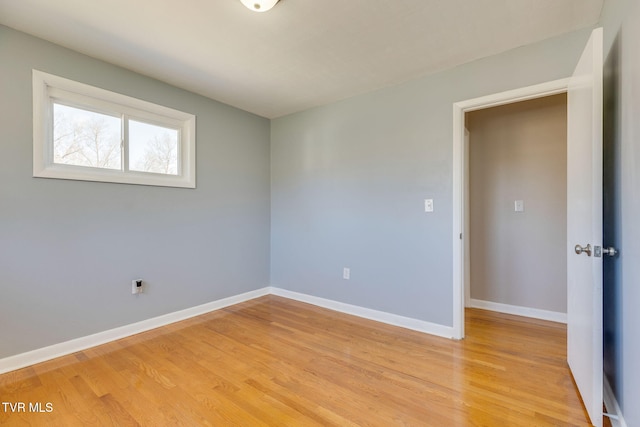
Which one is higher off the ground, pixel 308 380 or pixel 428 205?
pixel 428 205

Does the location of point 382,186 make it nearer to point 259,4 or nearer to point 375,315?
point 375,315

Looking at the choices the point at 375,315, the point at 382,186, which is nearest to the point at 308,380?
the point at 375,315

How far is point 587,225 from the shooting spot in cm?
156

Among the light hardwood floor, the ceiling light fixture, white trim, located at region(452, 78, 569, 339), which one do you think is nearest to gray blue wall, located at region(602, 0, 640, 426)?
the light hardwood floor

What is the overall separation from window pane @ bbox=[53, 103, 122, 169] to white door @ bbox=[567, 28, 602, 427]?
3.38 metres

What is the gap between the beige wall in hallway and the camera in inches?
115

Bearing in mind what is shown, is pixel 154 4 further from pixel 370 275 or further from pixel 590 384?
pixel 590 384

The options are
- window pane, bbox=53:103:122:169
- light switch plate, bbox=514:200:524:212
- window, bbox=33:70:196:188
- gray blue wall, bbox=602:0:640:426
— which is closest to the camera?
gray blue wall, bbox=602:0:640:426

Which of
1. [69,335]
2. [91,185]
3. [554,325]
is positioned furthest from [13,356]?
[554,325]

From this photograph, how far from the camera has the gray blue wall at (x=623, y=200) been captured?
1.27 metres

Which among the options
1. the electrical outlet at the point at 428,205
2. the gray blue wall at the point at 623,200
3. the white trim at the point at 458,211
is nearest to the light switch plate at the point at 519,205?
the white trim at the point at 458,211

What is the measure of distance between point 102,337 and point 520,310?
3.99 meters

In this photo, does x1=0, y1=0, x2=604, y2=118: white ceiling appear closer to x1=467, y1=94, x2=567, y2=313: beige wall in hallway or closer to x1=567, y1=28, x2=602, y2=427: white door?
x1=567, y1=28, x2=602, y2=427: white door

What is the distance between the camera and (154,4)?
5.89ft
